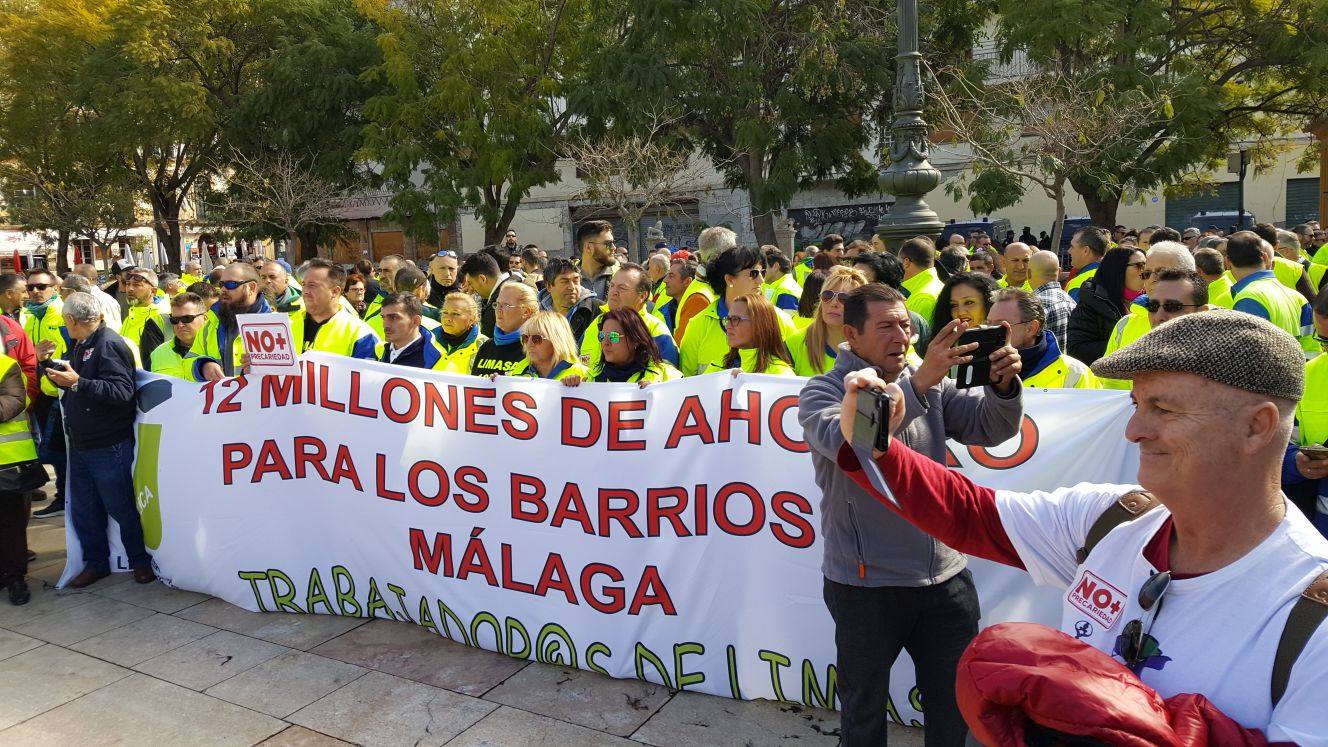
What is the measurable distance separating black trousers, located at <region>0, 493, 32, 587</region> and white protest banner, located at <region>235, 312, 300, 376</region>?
1.95 meters

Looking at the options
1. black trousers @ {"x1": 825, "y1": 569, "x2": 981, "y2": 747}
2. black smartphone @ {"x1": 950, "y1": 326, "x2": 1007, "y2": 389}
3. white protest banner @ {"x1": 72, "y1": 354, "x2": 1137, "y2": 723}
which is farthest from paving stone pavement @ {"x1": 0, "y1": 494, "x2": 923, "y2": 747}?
black smartphone @ {"x1": 950, "y1": 326, "x2": 1007, "y2": 389}

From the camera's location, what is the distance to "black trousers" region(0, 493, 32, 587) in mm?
5953

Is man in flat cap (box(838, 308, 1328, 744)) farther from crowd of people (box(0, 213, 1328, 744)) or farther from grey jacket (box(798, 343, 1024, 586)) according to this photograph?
grey jacket (box(798, 343, 1024, 586))

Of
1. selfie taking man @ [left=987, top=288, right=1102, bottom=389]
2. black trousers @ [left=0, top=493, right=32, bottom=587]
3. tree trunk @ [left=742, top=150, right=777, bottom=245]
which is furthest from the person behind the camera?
tree trunk @ [left=742, top=150, right=777, bottom=245]

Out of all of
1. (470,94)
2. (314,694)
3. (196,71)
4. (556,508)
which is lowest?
(314,694)

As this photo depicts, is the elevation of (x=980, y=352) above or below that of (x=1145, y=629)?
→ above

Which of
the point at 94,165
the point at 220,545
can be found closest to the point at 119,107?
the point at 94,165

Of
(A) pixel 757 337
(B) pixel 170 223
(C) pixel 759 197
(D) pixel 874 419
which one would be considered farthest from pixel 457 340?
(B) pixel 170 223

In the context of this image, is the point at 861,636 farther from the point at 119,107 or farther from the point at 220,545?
the point at 119,107

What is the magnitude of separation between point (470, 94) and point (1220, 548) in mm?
27105

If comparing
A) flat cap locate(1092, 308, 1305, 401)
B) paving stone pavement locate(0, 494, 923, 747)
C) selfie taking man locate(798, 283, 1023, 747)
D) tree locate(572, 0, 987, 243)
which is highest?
tree locate(572, 0, 987, 243)

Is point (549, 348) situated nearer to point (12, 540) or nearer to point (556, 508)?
point (556, 508)

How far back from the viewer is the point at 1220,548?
1590 mm

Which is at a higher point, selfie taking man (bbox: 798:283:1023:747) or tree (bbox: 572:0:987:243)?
tree (bbox: 572:0:987:243)
